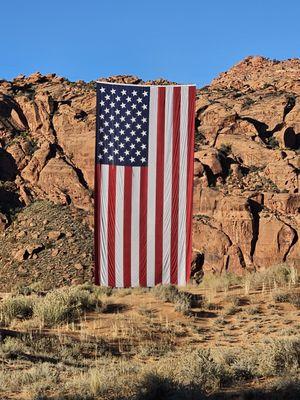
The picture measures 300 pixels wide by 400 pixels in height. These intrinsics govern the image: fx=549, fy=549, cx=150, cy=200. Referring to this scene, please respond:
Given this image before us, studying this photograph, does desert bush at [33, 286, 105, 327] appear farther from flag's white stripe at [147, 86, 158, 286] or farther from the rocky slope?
the rocky slope

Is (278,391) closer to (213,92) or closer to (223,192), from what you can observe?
(223,192)

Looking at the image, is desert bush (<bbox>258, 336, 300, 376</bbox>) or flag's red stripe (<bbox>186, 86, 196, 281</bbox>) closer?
desert bush (<bbox>258, 336, 300, 376</bbox>)

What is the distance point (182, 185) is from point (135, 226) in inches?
55.4

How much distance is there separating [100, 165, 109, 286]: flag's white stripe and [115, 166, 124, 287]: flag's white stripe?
0.81ft

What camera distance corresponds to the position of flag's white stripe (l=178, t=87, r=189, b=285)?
40.6ft

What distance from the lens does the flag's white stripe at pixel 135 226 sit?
1231 centimetres

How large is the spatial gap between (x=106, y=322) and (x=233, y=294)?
472 centimetres

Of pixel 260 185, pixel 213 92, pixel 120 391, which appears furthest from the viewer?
pixel 213 92

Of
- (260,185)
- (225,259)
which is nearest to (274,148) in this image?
(260,185)

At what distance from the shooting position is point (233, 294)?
18.0 metres

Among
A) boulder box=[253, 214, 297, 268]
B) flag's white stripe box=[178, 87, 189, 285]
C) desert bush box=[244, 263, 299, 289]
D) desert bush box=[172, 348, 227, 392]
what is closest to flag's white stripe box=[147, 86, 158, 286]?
flag's white stripe box=[178, 87, 189, 285]

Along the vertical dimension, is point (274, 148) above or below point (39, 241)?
above

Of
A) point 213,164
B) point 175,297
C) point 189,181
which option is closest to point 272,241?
point 213,164

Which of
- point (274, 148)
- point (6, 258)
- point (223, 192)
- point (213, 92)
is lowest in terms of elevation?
point (6, 258)
